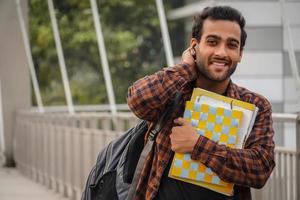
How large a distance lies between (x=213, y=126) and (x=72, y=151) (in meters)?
6.83

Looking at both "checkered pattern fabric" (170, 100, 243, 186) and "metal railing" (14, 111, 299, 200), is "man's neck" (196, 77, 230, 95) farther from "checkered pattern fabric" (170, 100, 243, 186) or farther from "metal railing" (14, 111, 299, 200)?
"metal railing" (14, 111, 299, 200)

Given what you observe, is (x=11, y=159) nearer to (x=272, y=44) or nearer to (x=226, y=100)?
(x=272, y=44)

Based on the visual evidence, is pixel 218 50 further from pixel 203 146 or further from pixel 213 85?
pixel 203 146

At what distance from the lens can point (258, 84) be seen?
8.26m

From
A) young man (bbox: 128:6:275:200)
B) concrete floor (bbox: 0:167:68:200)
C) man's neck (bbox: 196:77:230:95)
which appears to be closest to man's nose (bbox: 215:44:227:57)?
young man (bbox: 128:6:275:200)

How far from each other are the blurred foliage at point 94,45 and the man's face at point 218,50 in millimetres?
7715

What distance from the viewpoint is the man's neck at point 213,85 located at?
2.74 metres

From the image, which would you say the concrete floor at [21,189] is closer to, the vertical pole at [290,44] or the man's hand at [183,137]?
the vertical pole at [290,44]

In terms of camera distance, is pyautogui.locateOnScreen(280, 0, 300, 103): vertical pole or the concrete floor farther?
the concrete floor

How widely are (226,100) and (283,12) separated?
4.60 m

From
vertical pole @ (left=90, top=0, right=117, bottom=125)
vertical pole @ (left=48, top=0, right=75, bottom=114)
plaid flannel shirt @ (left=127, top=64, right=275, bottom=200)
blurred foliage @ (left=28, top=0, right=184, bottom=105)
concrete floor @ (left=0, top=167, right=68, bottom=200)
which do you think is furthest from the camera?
vertical pole @ (left=48, top=0, right=75, bottom=114)

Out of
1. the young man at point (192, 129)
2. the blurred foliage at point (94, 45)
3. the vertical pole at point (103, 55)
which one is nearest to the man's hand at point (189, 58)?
the young man at point (192, 129)

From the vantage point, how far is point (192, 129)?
2.69 m

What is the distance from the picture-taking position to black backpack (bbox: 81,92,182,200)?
2.77 m
